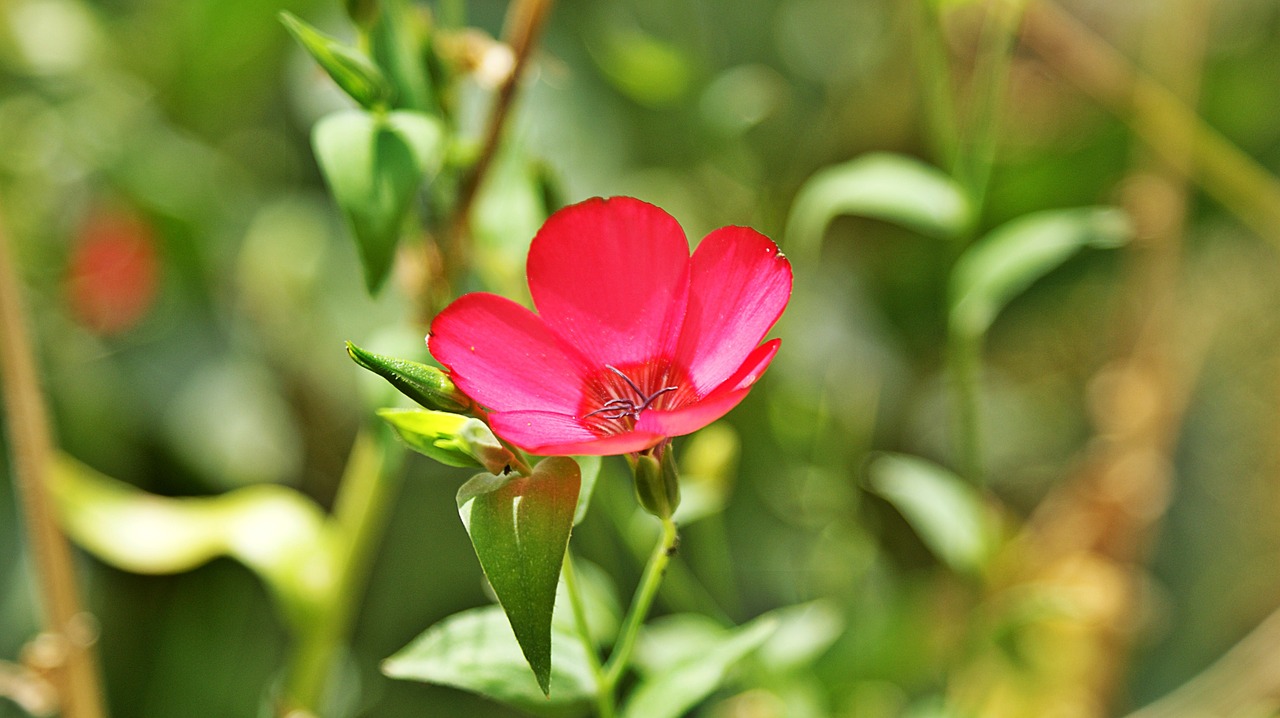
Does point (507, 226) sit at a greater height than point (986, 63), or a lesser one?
lesser

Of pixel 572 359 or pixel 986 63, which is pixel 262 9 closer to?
pixel 986 63

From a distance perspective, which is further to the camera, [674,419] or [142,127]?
[142,127]

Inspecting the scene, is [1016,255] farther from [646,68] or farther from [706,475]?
[646,68]

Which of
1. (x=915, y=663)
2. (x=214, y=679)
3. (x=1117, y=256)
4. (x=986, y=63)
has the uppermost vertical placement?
(x=986, y=63)

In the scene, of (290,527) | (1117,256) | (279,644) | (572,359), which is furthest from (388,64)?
(1117,256)

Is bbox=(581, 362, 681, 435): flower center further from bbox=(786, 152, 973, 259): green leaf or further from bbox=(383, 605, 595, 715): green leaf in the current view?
bbox=(786, 152, 973, 259): green leaf

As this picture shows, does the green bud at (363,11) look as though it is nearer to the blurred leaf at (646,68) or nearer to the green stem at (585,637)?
A: the green stem at (585,637)

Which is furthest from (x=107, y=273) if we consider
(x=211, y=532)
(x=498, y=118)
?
(x=498, y=118)
